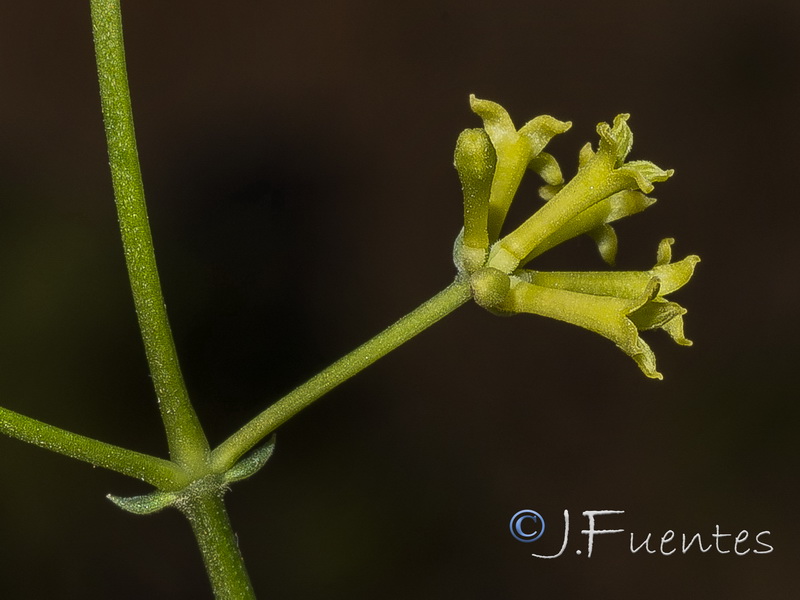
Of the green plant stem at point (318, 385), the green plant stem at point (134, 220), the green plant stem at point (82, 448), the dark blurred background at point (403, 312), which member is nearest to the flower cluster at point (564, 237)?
the green plant stem at point (318, 385)

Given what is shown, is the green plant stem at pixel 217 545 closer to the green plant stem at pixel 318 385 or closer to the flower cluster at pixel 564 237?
the green plant stem at pixel 318 385

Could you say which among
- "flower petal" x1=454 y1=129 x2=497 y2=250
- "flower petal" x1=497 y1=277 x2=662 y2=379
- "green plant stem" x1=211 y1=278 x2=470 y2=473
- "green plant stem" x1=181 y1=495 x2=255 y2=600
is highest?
"flower petal" x1=454 y1=129 x2=497 y2=250

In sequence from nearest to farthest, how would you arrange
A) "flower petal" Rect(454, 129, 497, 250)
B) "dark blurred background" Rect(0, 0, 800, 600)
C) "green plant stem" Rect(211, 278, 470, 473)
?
"green plant stem" Rect(211, 278, 470, 473), "flower petal" Rect(454, 129, 497, 250), "dark blurred background" Rect(0, 0, 800, 600)

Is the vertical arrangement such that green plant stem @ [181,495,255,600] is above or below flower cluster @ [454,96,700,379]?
below

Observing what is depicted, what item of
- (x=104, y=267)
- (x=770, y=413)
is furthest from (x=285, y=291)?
(x=770, y=413)

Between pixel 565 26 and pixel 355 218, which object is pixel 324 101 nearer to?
pixel 355 218

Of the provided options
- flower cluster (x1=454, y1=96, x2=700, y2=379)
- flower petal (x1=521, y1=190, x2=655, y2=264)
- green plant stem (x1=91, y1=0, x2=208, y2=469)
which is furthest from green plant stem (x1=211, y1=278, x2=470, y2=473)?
flower petal (x1=521, y1=190, x2=655, y2=264)

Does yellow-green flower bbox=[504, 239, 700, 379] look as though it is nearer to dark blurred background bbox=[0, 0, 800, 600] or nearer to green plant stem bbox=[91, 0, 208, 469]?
green plant stem bbox=[91, 0, 208, 469]
